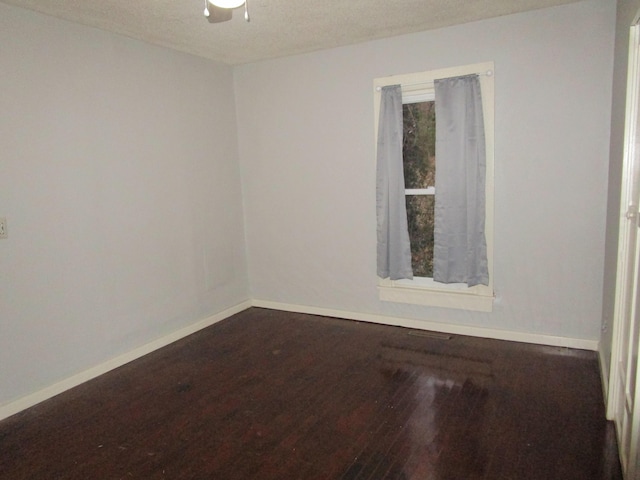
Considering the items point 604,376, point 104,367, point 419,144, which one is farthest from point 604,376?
point 104,367

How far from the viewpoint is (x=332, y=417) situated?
98.3 inches

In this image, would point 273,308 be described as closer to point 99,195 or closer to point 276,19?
point 99,195

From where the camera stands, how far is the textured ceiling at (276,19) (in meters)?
2.74

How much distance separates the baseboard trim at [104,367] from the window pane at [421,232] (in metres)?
1.93

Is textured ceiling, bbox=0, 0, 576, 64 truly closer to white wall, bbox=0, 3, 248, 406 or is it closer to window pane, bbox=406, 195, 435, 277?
white wall, bbox=0, 3, 248, 406

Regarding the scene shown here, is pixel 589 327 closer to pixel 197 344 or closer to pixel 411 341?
pixel 411 341

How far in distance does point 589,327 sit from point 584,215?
32.9 inches

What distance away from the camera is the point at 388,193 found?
371cm

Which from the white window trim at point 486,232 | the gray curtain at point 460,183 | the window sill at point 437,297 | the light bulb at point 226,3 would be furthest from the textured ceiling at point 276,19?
the window sill at point 437,297

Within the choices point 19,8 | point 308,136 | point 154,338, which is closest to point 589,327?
point 308,136

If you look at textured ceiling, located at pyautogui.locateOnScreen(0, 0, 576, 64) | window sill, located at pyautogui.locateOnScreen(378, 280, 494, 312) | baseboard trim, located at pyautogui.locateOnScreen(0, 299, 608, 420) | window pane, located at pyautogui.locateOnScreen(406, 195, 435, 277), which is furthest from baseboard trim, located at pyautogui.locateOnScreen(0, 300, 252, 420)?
textured ceiling, located at pyautogui.locateOnScreen(0, 0, 576, 64)

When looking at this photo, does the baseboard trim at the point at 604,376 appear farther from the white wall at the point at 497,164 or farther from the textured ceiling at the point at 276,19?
the textured ceiling at the point at 276,19

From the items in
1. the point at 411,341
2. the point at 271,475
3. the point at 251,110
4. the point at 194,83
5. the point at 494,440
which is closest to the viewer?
the point at 271,475

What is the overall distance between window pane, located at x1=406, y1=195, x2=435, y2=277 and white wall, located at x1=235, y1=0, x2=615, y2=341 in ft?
1.12
